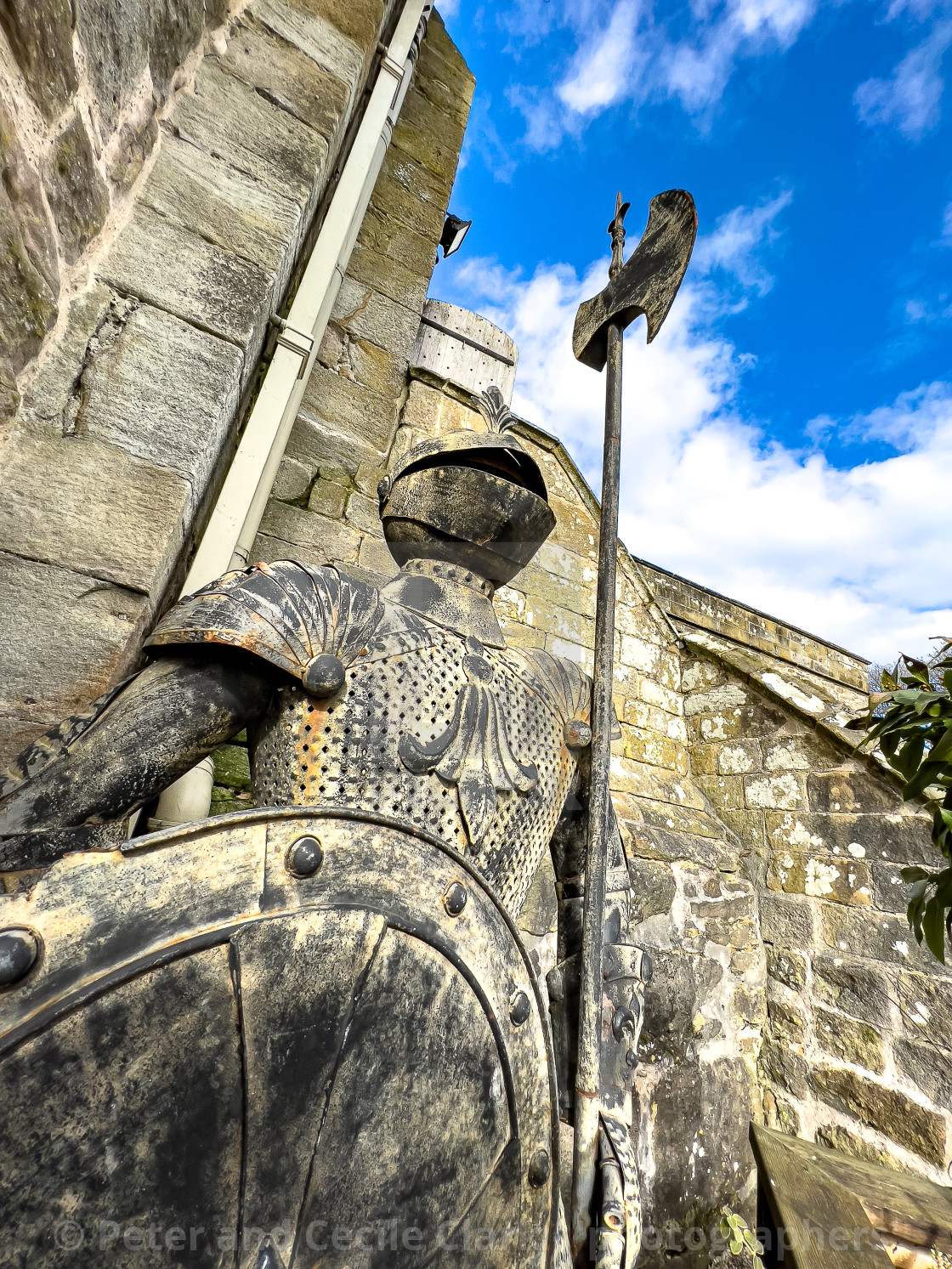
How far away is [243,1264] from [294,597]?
0.73 meters

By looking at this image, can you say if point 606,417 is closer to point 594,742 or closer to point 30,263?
point 594,742

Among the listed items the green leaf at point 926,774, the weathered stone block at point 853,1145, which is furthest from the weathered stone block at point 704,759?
the green leaf at point 926,774

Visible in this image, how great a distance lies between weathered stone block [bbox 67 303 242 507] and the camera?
1.16 m

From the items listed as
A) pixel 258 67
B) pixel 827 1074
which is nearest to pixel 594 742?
pixel 258 67

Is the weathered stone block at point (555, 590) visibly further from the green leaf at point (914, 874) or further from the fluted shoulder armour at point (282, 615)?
the fluted shoulder armour at point (282, 615)

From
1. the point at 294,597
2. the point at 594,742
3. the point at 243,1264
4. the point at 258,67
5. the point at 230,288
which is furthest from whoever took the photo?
the point at 258,67

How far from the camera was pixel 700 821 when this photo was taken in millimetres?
3123

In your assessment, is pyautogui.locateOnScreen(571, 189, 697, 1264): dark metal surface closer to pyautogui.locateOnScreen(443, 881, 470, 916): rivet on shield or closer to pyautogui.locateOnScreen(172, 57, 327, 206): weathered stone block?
pyautogui.locateOnScreen(443, 881, 470, 916): rivet on shield

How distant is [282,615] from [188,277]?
89cm

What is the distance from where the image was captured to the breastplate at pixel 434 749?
36.2 inches

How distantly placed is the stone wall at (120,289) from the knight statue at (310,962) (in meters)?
0.30

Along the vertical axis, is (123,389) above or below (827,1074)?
above

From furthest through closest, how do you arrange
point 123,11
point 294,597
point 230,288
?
point 230,288 < point 123,11 < point 294,597

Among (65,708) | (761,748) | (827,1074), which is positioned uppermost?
(761,748)
